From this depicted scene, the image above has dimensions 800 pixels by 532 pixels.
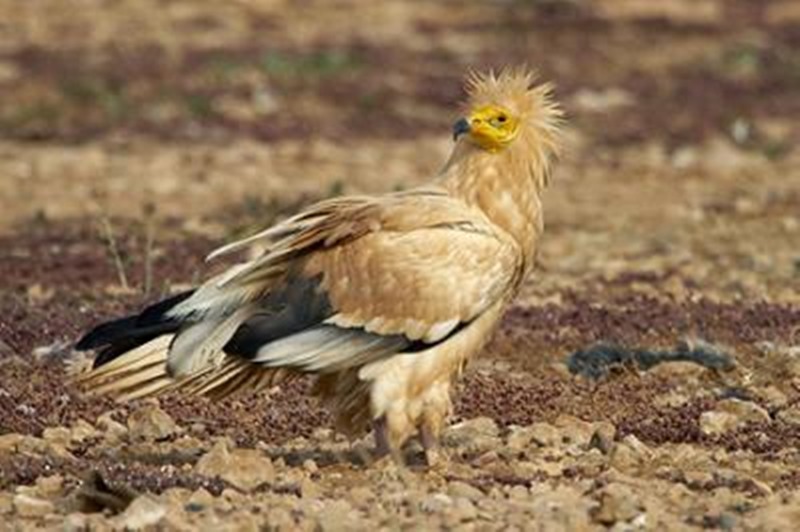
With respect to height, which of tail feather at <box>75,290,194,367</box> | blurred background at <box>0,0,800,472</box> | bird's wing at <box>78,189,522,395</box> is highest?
bird's wing at <box>78,189,522,395</box>

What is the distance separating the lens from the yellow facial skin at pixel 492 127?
350 inches

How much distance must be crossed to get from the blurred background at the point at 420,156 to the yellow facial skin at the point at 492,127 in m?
1.29

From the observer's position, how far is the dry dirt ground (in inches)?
319

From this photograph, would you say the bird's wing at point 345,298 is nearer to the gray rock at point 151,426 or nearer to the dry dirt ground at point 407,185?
the dry dirt ground at point 407,185

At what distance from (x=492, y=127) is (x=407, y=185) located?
9825mm

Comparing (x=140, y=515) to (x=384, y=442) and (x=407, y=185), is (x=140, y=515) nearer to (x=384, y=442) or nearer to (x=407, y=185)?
(x=384, y=442)

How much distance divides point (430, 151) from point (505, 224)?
12.6 metres

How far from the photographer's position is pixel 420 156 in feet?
68.6

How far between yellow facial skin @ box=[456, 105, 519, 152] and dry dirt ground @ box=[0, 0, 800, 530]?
1125mm

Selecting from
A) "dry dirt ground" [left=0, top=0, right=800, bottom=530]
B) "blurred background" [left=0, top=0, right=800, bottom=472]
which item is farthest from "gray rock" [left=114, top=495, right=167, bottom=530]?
"blurred background" [left=0, top=0, right=800, bottom=472]

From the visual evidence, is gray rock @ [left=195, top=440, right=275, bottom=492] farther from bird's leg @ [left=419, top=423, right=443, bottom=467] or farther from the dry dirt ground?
bird's leg @ [left=419, top=423, right=443, bottom=467]

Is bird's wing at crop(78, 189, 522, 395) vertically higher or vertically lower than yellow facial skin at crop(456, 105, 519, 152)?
lower

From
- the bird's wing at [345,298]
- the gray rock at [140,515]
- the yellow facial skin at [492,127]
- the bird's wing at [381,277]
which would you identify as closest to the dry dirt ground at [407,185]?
the gray rock at [140,515]

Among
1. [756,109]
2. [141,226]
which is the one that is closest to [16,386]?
[141,226]
